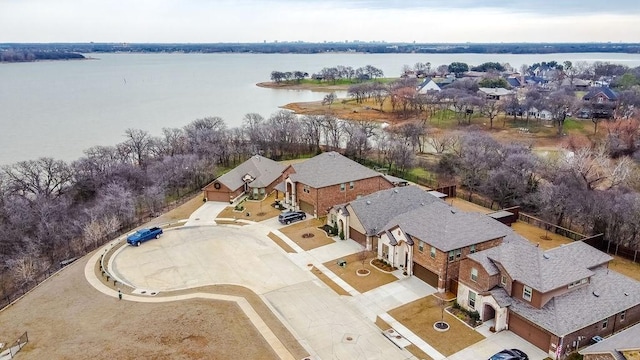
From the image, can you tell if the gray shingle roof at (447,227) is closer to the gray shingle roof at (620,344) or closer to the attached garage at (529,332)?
the attached garage at (529,332)

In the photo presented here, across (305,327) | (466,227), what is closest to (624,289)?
(466,227)

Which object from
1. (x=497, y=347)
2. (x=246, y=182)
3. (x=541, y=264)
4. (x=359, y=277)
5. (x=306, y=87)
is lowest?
(x=359, y=277)

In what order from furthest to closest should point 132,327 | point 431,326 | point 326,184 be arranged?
point 326,184 → point 132,327 → point 431,326

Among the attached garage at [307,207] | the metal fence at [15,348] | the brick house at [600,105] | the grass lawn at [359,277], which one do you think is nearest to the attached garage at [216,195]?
the attached garage at [307,207]

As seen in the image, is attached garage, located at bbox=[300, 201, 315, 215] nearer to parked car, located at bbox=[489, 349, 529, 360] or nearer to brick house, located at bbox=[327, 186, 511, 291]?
brick house, located at bbox=[327, 186, 511, 291]

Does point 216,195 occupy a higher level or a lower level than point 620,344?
lower

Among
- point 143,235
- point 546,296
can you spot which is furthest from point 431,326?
point 143,235

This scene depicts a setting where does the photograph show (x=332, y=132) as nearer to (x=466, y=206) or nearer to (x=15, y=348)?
(x=466, y=206)

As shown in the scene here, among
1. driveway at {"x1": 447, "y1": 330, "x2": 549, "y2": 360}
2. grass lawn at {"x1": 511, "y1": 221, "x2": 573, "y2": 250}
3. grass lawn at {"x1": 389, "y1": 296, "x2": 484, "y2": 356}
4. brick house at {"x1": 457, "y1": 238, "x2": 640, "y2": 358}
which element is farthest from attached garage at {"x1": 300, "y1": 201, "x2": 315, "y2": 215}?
driveway at {"x1": 447, "y1": 330, "x2": 549, "y2": 360}
